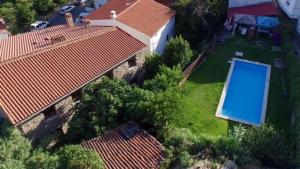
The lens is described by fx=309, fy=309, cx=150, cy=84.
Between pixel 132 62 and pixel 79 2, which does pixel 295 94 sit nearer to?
pixel 132 62

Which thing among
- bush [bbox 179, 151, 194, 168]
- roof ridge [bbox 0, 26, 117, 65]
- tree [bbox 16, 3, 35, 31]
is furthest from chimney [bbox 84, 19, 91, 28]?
bush [bbox 179, 151, 194, 168]

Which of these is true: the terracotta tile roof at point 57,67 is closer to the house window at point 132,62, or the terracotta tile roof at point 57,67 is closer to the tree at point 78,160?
the house window at point 132,62

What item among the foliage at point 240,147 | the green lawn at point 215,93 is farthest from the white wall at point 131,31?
the foliage at point 240,147

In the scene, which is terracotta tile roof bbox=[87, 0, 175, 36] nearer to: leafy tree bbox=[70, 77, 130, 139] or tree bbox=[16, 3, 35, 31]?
leafy tree bbox=[70, 77, 130, 139]

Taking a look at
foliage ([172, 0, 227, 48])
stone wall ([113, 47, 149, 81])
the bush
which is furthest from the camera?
foliage ([172, 0, 227, 48])

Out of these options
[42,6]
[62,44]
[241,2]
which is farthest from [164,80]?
[42,6]
